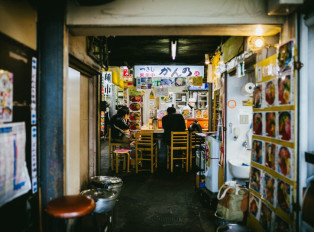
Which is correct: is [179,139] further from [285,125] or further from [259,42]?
[285,125]

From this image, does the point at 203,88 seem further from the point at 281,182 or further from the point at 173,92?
the point at 281,182

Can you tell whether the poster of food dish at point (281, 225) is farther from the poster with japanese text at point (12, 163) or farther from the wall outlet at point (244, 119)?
the poster with japanese text at point (12, 163)

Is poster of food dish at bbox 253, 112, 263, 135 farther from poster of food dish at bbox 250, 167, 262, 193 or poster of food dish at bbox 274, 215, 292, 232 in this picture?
poster of food dish at bbox 274, 215, 292, 232

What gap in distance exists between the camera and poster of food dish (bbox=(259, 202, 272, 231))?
3.13m

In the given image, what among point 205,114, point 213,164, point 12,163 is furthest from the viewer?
point 205,114

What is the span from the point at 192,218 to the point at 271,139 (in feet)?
7.16

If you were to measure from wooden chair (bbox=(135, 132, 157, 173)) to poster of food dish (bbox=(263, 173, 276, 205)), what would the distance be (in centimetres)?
447

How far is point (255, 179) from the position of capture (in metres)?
3.59

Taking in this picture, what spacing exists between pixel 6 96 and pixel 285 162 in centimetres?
314

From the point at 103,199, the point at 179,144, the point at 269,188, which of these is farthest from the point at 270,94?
the point at 179,144

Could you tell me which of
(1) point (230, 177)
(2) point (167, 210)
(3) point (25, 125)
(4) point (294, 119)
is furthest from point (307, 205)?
(3) point (25, 125)

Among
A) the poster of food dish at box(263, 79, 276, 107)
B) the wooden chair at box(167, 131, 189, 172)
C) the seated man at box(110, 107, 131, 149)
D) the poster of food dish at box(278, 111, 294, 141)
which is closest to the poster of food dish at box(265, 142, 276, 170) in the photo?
the poster of food dish at box(278, 111, 294, 141)

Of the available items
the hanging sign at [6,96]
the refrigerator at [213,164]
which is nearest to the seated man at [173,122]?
the refrigerator at [213,164]

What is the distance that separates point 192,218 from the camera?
442cm
